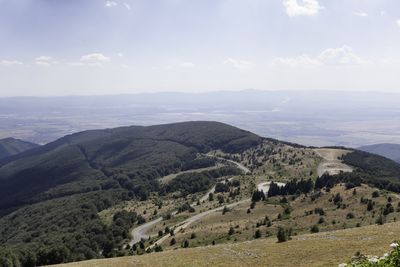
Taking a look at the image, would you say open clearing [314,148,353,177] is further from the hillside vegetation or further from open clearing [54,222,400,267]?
open clearing [54,222,400,267]

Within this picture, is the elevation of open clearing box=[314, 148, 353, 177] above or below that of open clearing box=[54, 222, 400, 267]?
below

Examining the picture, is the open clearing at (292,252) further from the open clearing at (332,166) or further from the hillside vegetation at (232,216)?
the open clearing at (332,166)

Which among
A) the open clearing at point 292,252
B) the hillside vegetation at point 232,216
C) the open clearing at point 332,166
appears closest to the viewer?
the open clearing at point 292,252

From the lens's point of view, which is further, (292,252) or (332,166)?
(332,166)

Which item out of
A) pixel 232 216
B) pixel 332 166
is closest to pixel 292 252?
pixel 232 216

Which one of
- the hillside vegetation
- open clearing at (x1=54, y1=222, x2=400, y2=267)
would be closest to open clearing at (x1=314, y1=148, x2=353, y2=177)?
the hillside vegetation

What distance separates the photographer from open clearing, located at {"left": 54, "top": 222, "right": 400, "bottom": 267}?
37.6 m

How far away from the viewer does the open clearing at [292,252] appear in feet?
123

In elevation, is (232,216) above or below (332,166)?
below

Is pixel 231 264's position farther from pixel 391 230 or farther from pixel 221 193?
pixel 221 193

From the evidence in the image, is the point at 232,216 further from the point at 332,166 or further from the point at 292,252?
the point at 332,166

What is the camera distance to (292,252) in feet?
134

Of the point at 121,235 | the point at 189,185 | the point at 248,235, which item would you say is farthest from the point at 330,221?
the point at 189,185

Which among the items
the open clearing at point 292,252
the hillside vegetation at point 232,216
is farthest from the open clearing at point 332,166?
the open clearing at point 292,252
